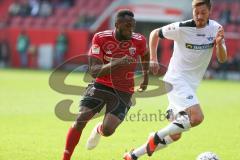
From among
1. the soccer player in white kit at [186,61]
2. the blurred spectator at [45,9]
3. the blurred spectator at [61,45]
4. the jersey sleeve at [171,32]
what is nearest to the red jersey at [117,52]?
the soccer player in white kit at [186,61]

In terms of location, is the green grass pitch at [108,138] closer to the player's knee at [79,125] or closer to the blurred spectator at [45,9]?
the player's knee at [79,125]

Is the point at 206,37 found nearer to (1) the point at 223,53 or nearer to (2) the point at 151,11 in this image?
(1) the point at 223,53

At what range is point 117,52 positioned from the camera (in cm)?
982

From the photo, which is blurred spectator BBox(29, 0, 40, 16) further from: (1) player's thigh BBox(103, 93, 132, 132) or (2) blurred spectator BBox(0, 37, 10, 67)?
(1) player's thigh BBox(103, 93, 132, 132)

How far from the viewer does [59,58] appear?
37.1 metres

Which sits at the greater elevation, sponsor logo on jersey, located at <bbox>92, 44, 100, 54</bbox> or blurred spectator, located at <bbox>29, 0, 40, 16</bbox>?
sponsor logo on jersey, located at <bbox>92, 44, 100, 54</bbox>

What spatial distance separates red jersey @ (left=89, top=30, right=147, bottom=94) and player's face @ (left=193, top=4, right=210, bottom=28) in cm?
101

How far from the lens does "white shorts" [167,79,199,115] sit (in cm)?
941

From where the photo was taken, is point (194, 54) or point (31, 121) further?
point (31, 121)

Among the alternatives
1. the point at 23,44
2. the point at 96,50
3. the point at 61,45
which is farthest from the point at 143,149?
the point at 23,44

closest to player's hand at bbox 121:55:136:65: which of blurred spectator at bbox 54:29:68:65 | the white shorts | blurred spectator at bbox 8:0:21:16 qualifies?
the white shorts

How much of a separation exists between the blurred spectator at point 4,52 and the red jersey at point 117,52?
28.5 m

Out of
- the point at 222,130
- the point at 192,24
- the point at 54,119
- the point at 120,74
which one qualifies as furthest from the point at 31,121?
the point at 192,24

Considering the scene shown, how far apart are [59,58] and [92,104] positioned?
90.8ft
